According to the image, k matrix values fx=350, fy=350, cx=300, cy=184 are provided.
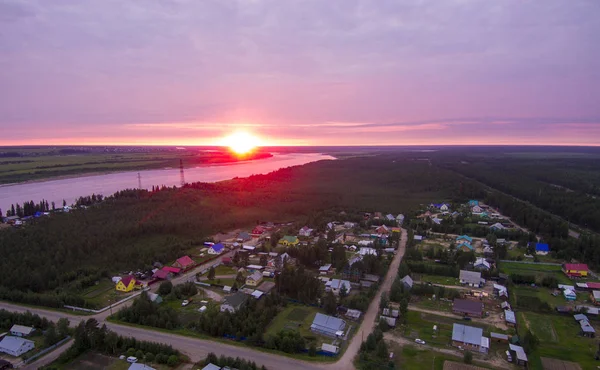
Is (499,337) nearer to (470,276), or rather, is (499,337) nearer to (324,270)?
(470,276)

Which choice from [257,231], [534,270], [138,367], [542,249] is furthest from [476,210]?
[138,367]

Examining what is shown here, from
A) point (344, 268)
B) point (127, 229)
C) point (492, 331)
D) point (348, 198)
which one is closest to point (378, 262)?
point (344, 268)

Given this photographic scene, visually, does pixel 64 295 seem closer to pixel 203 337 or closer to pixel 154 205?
pixel 203 337

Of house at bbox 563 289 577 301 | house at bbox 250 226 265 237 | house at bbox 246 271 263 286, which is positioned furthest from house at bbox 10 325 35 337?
house at bbox 563 289 577 301

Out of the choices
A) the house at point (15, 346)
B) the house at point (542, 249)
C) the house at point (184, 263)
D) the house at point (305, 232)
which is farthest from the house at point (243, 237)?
the house at point (542, 249)

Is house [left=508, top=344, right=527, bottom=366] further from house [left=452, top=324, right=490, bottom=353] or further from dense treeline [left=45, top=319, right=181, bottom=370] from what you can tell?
dense treeline [left=45, top=319, right=181, bottom=370]

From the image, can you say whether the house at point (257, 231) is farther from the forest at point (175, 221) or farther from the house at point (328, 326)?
the house at point (328, 326)
